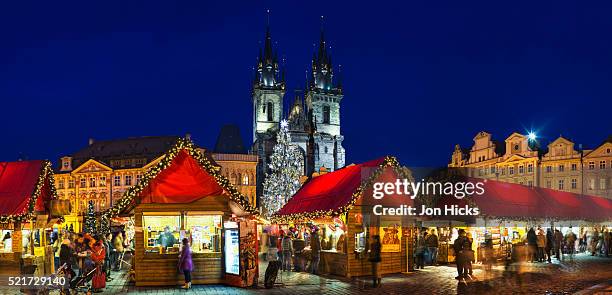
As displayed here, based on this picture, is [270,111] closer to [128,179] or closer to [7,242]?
[128,179]

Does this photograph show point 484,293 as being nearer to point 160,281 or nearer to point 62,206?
point 160,281

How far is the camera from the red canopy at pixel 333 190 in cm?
2289

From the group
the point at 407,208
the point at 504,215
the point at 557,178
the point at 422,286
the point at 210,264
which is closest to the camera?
the point at 422,286

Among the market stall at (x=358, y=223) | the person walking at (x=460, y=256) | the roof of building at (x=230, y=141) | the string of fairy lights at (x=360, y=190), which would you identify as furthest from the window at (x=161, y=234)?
the roof of building at (x=230, y=141)

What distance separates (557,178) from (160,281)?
61.9m

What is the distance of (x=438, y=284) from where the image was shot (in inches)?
786

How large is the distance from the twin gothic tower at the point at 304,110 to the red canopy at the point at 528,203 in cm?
7206

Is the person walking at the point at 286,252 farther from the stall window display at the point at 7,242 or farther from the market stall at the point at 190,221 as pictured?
the stall window display at the point at 7,242

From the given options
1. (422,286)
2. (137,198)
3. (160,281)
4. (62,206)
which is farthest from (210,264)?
(422,286)

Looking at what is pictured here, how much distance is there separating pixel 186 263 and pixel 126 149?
6879 centimetres

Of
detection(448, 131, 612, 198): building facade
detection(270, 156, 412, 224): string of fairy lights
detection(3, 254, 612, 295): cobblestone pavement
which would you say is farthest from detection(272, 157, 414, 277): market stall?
detection(448, 131, 612, 198): building facade

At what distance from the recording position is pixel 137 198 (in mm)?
20234

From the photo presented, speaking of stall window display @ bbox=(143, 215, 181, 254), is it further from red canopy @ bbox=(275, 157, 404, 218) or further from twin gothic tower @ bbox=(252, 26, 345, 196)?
twin gothic tower @ bbox=(252, 26, 345, 196)

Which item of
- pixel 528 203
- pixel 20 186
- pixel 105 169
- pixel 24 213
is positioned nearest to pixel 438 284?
pixel 24 213
